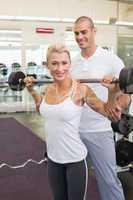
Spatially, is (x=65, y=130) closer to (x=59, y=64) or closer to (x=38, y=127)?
(x=59, y=64)

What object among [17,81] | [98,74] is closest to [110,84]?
[98,74]

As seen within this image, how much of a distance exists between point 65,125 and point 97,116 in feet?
1.38

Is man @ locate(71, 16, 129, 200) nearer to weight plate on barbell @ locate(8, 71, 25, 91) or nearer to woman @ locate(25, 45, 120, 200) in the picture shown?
woman @ locate(25, 45, 120, 200)

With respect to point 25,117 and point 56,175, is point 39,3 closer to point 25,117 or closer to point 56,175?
point 25,117

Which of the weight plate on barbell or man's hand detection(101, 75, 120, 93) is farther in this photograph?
the weight plate on barbell

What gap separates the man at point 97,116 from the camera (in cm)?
209

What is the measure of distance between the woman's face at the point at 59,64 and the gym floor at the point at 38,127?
57.1 inches

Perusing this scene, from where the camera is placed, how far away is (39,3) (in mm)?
7902

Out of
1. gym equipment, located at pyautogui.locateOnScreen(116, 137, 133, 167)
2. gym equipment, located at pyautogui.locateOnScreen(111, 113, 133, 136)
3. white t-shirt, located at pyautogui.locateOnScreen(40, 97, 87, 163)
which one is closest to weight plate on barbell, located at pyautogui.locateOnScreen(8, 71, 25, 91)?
white t-shirt, located at pyautogui.locateOnScreen(40, 97, 87, 163)

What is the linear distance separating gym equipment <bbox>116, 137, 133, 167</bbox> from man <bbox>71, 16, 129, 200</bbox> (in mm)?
865

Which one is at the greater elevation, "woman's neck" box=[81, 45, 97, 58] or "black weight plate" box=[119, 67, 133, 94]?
"woman's neck" box=[81, 45, 97, 58]

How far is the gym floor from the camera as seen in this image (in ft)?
9.31

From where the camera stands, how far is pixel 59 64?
176 centimetres

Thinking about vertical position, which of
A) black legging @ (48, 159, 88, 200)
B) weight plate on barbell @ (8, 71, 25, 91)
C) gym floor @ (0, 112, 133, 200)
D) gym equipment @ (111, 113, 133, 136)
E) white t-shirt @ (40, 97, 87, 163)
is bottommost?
gym floor @ (0, 112, 133, 200)
